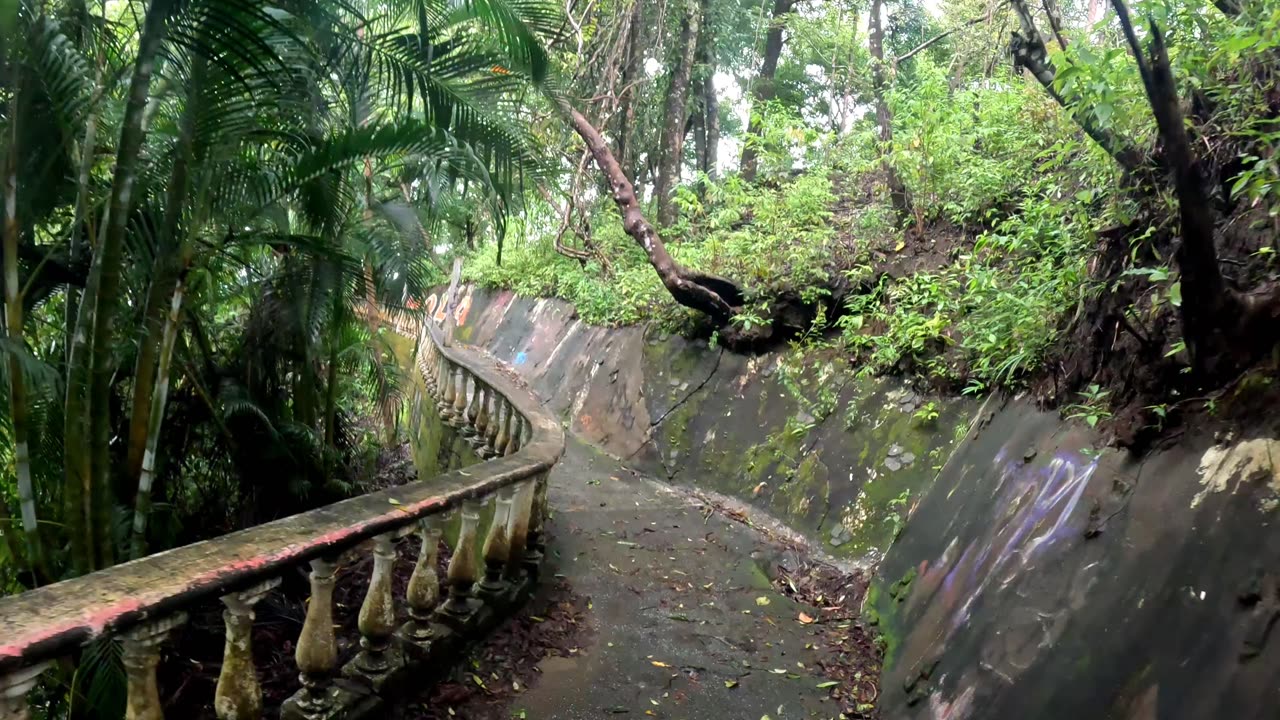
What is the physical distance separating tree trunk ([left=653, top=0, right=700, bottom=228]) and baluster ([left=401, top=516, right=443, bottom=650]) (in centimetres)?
886

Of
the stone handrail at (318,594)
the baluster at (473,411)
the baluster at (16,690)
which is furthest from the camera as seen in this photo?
the baluster at (473,411)

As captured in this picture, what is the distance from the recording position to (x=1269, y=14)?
2.51m

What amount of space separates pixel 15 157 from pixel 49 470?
1.49m

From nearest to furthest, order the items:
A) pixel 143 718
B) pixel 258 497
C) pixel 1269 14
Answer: pixel 143 718
pixel 1269 14
pixel 258 497

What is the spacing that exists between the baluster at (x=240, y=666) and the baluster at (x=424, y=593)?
79 cm

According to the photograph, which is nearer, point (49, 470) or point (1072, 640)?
point (1072, 640)

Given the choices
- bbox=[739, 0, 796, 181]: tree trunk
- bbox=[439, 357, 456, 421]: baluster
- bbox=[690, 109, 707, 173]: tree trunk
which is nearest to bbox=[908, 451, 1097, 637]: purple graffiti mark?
bbox=[439, 357, 456, 421]: baluster

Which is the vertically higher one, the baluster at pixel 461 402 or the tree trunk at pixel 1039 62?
the tree trunk at pixel 1039 62

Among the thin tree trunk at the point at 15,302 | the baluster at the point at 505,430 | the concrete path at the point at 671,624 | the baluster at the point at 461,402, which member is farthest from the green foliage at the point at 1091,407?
the baluster at the point at 461,402

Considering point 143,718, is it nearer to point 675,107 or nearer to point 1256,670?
point 1256,670

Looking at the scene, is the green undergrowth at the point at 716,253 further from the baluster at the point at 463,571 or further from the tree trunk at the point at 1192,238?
the baluster at the point at 463,571

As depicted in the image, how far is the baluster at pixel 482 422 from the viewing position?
21.4ft

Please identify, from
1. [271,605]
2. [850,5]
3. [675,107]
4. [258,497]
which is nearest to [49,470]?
[271,605]

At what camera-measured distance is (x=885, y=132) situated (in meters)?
A: 10.1
